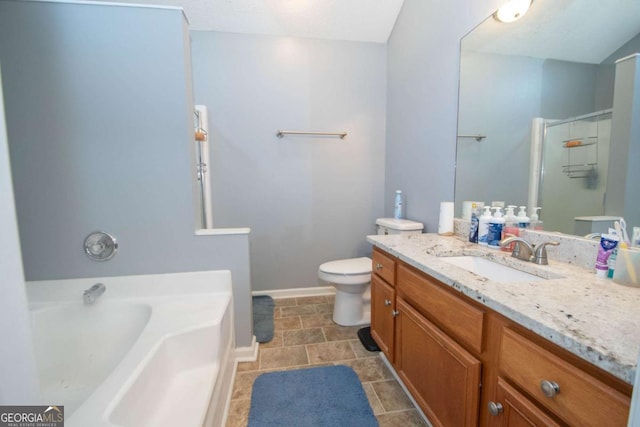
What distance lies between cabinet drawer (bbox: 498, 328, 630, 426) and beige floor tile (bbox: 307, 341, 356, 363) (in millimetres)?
1205

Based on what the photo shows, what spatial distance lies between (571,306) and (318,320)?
6.10ft

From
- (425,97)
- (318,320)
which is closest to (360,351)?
(318,320)

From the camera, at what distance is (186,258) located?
1.64m

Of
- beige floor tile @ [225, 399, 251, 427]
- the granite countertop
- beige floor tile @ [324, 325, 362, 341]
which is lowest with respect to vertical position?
beige floor tile @ [225, 399, 251, 427]

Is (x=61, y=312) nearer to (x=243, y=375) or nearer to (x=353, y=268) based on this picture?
(x=243, y=375)

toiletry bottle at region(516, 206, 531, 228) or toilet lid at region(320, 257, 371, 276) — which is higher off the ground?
toiletry bottle at region(516, 206, 531, 228)

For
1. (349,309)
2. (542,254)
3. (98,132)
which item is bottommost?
(349,309)

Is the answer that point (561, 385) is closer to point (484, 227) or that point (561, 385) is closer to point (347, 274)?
point (484, 227)

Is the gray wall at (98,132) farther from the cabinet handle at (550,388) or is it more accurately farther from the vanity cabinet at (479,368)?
the cabinet handle at (550,388)

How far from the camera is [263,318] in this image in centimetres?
233

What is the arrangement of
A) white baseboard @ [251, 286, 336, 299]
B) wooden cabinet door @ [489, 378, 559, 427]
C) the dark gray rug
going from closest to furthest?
1. wooden cabinet door @ [489, 378, 559, 427]
2. the dark gray rug
3. white baseboard @ [251, 286, 336, 299]

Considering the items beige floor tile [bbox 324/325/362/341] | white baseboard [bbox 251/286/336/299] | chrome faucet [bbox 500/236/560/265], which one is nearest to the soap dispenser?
chrome faucet [bbox 500/236/560/265]

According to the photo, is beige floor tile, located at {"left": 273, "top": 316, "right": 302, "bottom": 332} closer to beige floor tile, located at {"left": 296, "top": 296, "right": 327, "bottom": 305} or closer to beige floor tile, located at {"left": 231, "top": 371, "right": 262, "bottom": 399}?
beige floor tile, located at {"left": 296, "top": 296, "right": 327, "bottom": 305}

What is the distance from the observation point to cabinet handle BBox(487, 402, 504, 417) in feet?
2.70
